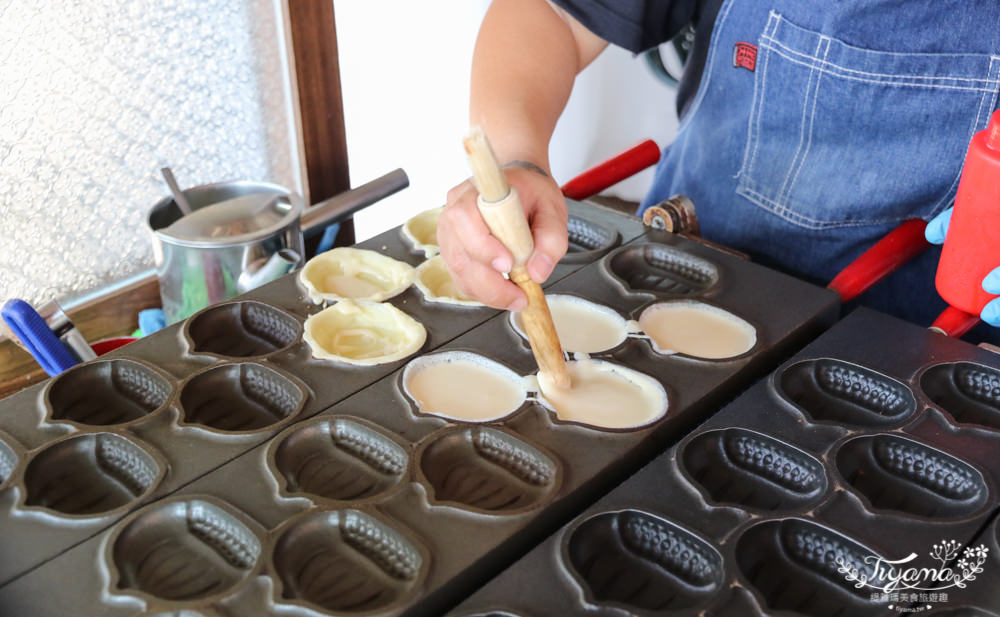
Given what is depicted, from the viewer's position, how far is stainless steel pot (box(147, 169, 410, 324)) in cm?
167

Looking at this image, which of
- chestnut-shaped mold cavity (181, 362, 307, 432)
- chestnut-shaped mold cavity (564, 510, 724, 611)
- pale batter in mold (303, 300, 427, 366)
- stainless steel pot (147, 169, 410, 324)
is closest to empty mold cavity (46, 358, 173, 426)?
chestnut-shaped mold cavity (181, 362, 307, 432)

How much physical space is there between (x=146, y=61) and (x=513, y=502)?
1456 millimetres

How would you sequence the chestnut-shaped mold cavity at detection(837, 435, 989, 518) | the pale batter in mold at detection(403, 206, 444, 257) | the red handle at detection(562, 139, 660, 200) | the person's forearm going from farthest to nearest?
1. the red handle at detection(562, 139, 660, 200)
2. the pale batter in mold at detection(403, 206, 444, 257)
3. the person's forearm
4. the chestnut-shaped mold cavity at detection(837, 435, 989, 518)

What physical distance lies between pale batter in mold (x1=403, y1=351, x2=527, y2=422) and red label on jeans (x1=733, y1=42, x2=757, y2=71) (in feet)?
2.82

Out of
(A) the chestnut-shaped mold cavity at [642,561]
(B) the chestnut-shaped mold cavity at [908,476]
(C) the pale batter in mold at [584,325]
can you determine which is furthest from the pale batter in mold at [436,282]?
(B) the chestnut-shaped mold cavity at [908,476]

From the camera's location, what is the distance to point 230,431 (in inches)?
47.1

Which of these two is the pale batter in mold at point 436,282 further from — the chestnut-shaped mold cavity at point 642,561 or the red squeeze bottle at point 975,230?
the red squeeze bottle at point 975,230

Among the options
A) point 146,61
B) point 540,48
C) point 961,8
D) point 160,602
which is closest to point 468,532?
point 160,602

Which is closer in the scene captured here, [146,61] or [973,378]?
[973,378]

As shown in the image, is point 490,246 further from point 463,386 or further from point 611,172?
point 611,172

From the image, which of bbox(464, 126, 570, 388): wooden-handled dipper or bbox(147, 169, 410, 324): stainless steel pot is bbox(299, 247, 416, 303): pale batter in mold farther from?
bbox(464, 126, 570, 388): wooden-handled dipper

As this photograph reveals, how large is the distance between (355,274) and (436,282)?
163mm

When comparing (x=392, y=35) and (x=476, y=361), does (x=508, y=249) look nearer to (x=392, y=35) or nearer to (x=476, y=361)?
(x=476, y=361)

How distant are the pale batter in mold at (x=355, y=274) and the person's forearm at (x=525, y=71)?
0.29 m
